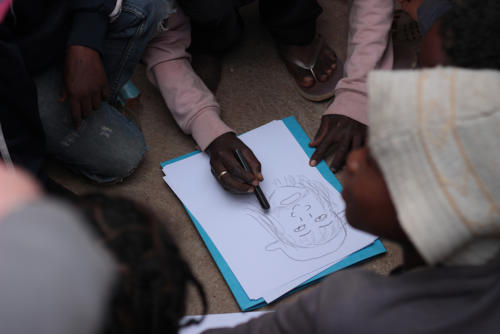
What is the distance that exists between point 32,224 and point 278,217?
0.65 m

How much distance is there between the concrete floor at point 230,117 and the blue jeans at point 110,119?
0.16ft

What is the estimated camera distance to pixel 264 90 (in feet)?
4.04

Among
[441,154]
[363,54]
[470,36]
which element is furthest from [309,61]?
[441,154]

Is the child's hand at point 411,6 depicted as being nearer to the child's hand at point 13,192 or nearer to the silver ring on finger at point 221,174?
the silver ring on finger at point 221,174

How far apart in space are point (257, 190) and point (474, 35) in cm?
53

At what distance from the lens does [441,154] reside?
0.46 meters

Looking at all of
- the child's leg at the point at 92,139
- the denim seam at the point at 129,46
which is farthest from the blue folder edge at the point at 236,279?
the denim seam at the point at 129,46

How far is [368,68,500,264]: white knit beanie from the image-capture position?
453mm

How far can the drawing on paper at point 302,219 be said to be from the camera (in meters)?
0.93

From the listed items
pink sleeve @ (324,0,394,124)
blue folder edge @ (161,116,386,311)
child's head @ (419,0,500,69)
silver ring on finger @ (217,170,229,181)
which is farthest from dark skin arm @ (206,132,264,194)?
child's head @ (419,0,500,69)

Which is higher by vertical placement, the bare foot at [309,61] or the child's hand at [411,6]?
the child's hand at [411,6]

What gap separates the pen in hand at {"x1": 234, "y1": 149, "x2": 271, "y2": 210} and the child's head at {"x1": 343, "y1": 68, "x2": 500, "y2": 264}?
0.47 meters

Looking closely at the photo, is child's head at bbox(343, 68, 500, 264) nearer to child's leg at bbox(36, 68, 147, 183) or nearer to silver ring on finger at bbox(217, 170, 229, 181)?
silver ring on finger at bbox(217, 170, 229, 181)

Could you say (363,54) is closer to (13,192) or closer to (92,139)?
(92,139)
